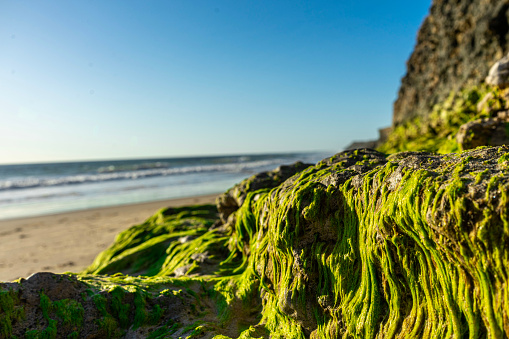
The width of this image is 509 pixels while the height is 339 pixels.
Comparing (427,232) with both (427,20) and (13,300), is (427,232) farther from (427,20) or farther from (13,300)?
(427,20)

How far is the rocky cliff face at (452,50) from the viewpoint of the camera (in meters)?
9.44


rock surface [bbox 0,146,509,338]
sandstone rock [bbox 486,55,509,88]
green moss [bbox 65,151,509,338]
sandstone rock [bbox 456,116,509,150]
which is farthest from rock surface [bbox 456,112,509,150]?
green moss [bbox 65,151,509,338]

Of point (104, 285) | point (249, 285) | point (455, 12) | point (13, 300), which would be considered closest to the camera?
point (13, 300)

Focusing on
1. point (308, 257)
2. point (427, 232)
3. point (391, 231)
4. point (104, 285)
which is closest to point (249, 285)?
point (308, 257)

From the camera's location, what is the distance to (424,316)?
1.73 m

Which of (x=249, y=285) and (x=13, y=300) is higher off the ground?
(x=13, y=300)

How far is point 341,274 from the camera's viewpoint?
2174mm

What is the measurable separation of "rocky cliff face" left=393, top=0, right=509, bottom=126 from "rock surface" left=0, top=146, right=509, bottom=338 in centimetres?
919

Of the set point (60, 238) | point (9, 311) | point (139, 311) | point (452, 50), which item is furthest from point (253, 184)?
point (452, 50)

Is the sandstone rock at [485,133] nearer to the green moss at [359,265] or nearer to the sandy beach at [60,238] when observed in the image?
the green moss at [359,265]

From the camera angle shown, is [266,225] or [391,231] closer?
[391,231]

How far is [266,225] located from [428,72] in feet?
52.9

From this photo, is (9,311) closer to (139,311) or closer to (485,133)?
(139,311)

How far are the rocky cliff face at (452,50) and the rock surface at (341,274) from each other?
9.19 metres
